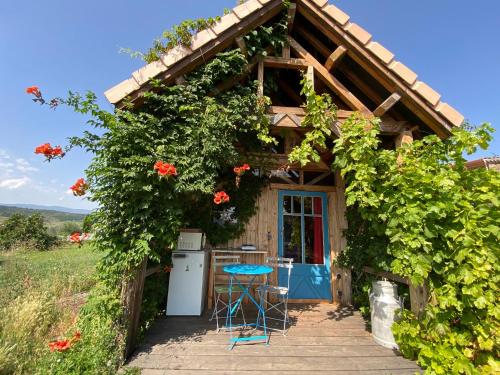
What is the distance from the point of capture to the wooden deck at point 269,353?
2.40m

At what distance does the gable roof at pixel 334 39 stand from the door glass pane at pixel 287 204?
2.72m

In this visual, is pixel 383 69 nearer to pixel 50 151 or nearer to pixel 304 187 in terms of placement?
pixel 304 187

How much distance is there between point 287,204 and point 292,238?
0.76m

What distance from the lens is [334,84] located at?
377 centimetres

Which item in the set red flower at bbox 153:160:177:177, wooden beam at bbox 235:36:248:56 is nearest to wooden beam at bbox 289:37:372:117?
wooden beam at bbox 235:36:248:56

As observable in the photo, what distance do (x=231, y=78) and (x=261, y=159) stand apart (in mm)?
1526

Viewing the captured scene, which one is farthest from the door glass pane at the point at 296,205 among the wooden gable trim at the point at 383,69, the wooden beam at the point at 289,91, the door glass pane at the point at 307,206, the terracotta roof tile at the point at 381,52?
the terracotta roof tile at the point at 381,52

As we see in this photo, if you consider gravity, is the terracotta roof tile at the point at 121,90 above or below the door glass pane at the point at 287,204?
above

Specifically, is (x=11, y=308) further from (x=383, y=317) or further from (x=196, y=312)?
(x=383, y=317)

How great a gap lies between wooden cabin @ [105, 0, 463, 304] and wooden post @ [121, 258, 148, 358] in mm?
1803

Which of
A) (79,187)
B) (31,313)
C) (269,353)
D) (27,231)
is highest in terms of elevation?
(79,187)

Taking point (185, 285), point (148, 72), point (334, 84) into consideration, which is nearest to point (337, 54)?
point (334, 84)

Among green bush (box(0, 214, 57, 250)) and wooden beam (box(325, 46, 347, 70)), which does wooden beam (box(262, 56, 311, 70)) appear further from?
green bush (box(0, 214, 57, 250))

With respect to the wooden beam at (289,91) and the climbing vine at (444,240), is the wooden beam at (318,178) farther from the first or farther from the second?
the climbing vine at (444,240)
